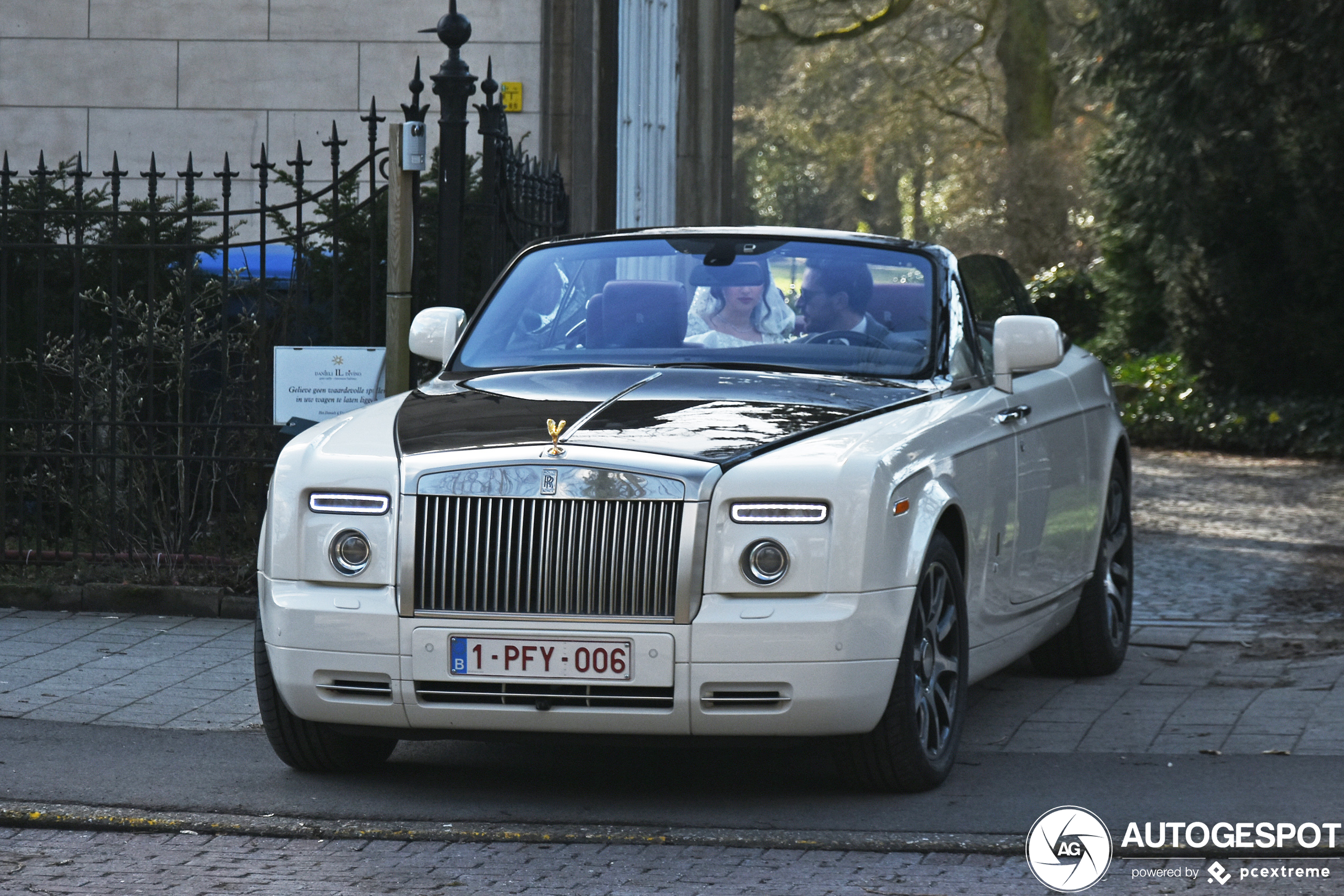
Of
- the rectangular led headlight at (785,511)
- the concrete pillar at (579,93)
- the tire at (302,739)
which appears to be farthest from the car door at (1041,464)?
the concrete pillar at (579,93)

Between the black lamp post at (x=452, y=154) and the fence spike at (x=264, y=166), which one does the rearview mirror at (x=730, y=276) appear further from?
the fence spike at (x=264, y=166)

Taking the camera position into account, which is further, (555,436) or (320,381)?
(320,381)

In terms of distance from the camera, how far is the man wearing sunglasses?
6.43 m

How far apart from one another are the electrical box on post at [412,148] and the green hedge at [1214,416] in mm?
11440

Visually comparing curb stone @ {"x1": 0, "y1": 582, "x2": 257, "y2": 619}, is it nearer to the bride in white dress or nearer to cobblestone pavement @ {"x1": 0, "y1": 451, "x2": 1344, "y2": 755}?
cobblestone pavement @ {"x1": 0, "y1": 451, "x2": 1344, "y2": 755}

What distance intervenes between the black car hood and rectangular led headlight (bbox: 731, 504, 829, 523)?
0.15 metres

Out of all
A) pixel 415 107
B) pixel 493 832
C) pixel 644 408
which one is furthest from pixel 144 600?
pixel 493 832

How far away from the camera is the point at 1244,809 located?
17.6ft

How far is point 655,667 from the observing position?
5.07 metres

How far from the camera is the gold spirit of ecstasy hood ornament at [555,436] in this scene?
5199 millimetres

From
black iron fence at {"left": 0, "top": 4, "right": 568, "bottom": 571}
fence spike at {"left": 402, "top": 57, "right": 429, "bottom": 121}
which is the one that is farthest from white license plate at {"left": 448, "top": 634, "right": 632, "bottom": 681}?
fence spike at {"left": 402, "top": 57, "right": 429, "bottom": 121}

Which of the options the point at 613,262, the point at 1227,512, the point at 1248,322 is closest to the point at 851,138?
the point at 1248,322

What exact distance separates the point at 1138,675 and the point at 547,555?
348 centimetres

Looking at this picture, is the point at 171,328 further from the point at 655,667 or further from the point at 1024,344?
the point at 655,667
